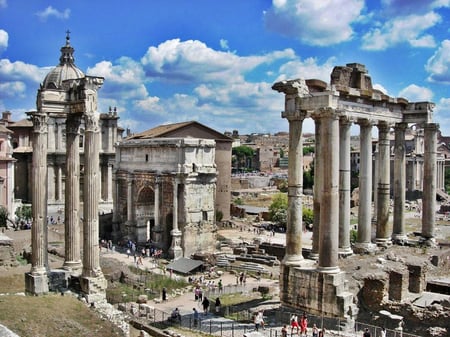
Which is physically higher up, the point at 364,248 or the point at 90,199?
the point at 90,199

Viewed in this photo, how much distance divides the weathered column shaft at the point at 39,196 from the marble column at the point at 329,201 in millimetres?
9535

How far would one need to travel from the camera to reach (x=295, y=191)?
58.7ft

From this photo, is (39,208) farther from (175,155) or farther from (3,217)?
(3,217)

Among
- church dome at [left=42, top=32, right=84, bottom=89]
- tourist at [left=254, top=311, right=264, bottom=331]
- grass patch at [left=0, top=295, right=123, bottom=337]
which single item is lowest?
tourist at [left=254, top=311, right=264, bottom=331]

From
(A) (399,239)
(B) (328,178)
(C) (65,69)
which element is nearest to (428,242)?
(A) (399,239)

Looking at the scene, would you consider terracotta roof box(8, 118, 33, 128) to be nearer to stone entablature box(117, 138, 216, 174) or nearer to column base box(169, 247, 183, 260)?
stone entablature box(117, 138, 216, 174)

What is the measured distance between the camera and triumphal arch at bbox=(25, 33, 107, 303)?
60.7ft

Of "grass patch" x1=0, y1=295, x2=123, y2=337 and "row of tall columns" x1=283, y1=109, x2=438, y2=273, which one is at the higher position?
"row of tall columns" x1=283, y1=109, x2=438, y2=273

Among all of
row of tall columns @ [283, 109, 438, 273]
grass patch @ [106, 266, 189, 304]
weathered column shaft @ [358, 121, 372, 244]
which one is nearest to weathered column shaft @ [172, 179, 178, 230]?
grass patch @ [106, 266, 189, 304]

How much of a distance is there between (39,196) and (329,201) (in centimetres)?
989

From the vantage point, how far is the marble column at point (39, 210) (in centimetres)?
1855

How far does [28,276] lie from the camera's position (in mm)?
18797

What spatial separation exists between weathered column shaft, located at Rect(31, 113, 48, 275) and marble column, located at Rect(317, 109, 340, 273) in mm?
9535

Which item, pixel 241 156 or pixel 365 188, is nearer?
pixel 365 188
